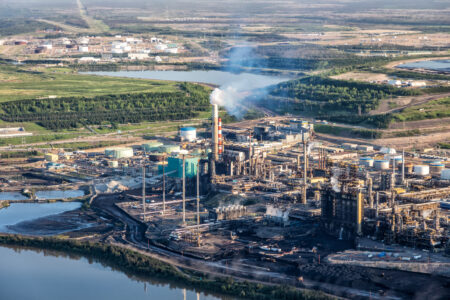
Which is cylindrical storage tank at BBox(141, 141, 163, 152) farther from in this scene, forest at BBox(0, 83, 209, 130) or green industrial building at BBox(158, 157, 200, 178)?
forest at BBox(0, 83, 209, 130)

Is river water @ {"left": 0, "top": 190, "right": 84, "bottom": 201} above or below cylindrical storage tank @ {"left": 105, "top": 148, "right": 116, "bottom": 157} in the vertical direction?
below

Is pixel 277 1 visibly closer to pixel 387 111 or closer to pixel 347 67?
pixel 347 67

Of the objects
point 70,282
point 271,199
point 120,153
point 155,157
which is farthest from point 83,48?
point 70,282

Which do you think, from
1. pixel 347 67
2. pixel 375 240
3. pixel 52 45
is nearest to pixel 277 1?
pixel 52 45

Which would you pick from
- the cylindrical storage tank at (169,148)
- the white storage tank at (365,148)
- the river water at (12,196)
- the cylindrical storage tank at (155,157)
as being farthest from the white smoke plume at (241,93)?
the river water at (12,196)

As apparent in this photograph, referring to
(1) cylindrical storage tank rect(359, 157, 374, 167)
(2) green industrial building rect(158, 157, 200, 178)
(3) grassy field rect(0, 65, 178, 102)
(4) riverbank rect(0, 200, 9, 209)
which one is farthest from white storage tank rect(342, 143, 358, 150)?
(3) grassy field rect(0, 65, 178, 102)

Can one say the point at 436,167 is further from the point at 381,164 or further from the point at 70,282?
the point at 70,282
